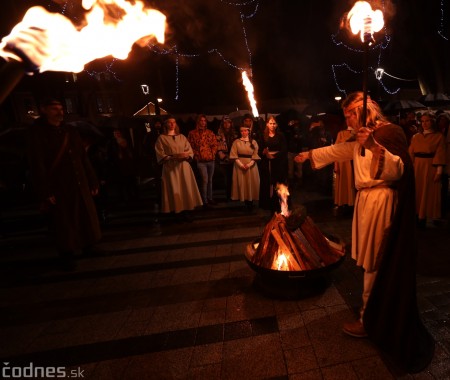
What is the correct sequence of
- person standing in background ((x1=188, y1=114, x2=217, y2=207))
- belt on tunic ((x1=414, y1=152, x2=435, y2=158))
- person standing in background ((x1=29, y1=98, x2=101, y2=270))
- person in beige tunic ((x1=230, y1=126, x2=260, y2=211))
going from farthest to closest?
1. person standing in background ((x1=188, y1=114, x2=217, y2=207))
2. person in beige tunic ((x1=230, y1=126, x2=260, y2=211))
3. belt on tunic ((x1=414, y1=152, x2=435, y2=158))
4. person standing in background ((x1=29, y1=98, x2=101, y2=270))

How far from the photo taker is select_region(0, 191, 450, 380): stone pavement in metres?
2.83

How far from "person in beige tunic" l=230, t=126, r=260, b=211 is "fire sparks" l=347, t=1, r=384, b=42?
537cm

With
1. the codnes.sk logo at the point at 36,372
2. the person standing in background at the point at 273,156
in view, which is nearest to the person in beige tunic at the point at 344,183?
the person standing in background at the point at 273,156

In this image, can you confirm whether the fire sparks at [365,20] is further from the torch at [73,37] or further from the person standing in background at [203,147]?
the person standing in background at [203,147]

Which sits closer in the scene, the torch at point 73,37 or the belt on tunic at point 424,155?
the torch at point 73,37

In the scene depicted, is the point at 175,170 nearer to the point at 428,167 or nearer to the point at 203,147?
the point at 203,147

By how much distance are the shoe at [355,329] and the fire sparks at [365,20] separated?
2.78 m

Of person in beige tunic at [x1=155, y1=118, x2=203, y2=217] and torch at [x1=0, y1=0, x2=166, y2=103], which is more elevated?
torch at [x1=0, y1=0, x2=166, y2=103]

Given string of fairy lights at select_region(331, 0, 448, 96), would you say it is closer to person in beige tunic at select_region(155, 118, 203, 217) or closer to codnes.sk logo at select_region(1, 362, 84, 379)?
person in beige tunic at select_region(155, 118, 203, 217)

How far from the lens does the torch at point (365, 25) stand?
2.46 metres

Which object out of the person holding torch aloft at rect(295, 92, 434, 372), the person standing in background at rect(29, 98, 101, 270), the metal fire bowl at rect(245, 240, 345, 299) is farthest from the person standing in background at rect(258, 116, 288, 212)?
the person holding torch aloft at rect(295, 92, 434, 372)

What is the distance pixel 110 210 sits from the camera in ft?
31.6

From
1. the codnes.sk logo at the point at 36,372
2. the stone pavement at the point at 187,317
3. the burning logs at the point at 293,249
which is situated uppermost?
the burning logs at the point at 293,249

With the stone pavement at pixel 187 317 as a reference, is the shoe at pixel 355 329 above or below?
above
